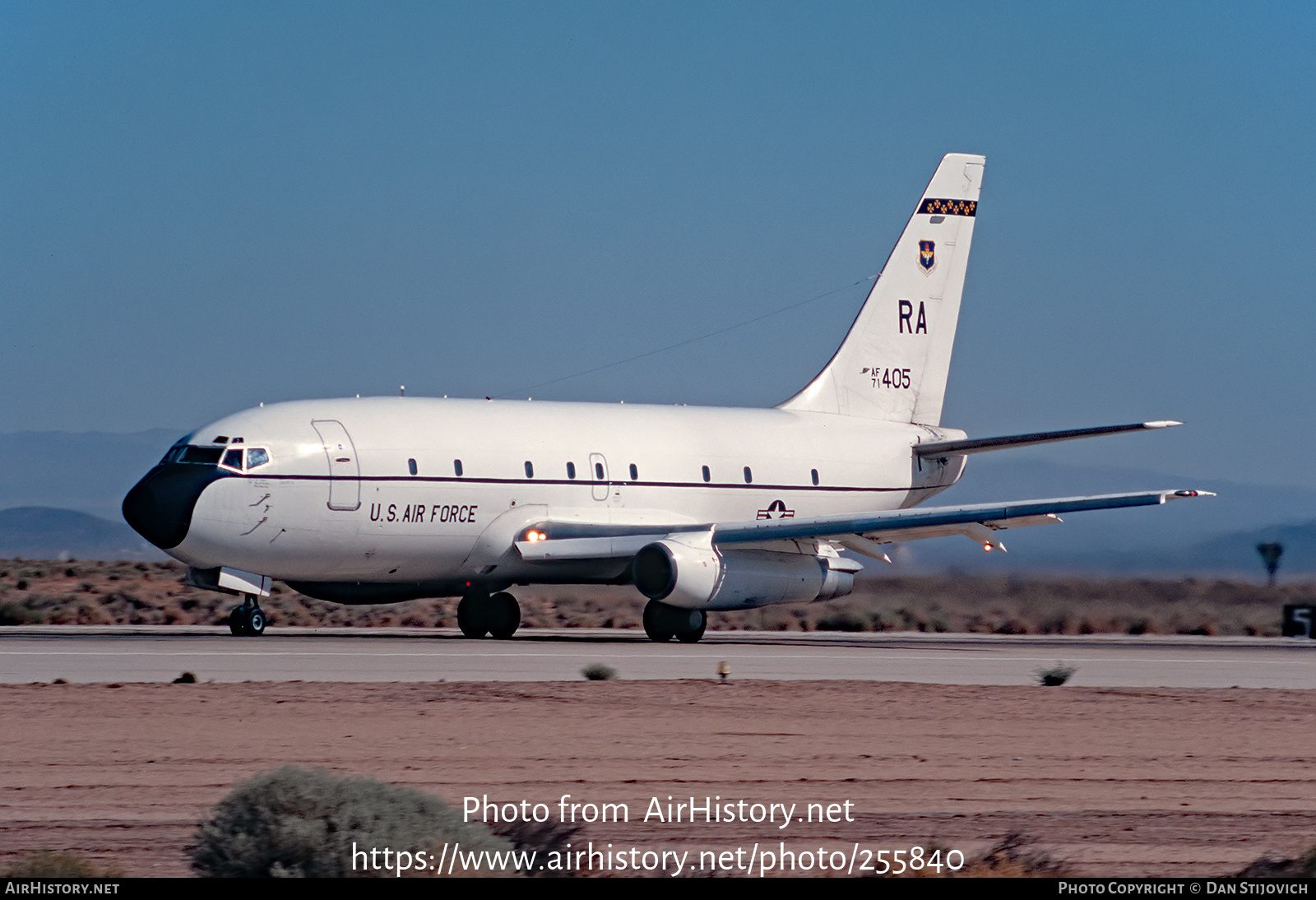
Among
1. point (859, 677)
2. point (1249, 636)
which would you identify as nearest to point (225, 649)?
point (859, 677)

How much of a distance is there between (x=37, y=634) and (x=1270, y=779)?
20.7 m

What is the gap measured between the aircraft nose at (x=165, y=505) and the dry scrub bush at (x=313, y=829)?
1779 cm

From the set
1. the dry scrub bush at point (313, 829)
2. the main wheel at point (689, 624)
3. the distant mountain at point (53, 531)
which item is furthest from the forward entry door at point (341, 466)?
the distant mountain at point (53, 531)

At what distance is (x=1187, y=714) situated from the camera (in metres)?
18.5

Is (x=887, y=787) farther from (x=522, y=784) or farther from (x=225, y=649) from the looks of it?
(x=225, y=649)

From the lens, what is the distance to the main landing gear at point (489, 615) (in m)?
30.7

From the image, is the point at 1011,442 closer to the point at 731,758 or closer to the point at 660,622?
the point at 660,622

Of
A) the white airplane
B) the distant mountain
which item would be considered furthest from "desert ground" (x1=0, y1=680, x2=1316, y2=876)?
the distant mountain

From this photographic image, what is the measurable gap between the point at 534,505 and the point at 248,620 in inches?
193

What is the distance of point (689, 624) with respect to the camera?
29547 mm

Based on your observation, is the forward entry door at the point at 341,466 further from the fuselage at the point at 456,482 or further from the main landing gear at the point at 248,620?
the main landing gear at the point at 248,620

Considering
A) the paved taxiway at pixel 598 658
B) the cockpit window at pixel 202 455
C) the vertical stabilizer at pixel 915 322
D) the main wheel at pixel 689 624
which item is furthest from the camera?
the vertical stabilizer at pixel 915 322

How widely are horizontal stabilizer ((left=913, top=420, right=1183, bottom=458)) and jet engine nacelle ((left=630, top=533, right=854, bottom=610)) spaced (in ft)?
14.5

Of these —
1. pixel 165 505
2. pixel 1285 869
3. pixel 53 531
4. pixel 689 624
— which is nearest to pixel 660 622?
pixel 689 624
